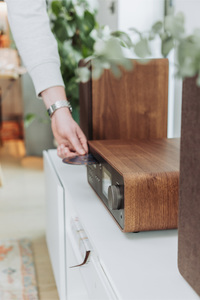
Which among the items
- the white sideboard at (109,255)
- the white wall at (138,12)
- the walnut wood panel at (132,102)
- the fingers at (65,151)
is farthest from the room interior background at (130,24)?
the white sideboard at (109,255)

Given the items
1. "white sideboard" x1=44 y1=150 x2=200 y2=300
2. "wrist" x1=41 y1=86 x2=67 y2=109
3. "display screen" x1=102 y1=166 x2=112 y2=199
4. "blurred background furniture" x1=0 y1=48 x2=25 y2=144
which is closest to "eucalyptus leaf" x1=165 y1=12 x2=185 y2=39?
"white sideboard" x1=44 y1=150 x2=200 y2=300

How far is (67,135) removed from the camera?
3.48 feet

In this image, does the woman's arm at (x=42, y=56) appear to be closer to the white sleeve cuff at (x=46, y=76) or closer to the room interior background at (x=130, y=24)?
the white sleeve cuff at (x=46, y=76)

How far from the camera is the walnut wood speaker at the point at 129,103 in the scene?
1.17 m

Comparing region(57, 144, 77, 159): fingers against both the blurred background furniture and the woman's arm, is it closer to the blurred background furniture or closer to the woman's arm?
the woman's arm

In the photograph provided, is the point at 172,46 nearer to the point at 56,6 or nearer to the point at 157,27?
the point at 157,27

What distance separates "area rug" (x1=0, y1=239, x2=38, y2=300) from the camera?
141 centimetres

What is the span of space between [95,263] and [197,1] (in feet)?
4.72

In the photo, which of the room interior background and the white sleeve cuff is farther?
the room interior background

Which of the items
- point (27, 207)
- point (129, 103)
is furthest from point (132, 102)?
point (27, 207)

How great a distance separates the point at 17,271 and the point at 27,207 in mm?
800

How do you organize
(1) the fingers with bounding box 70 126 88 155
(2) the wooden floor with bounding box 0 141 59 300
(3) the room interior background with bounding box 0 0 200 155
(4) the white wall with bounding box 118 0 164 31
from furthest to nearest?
1. (4) the white wall with bounding box 118 0 164 31
2. (3) the room interior background with bounding box 0 0 200 155
3. (2) the wooden floor with bounding box 0 141 59 300
4. (1) the fingers with bounding box 70 126 88 155

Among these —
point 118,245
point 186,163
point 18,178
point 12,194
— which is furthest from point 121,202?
point 18,178

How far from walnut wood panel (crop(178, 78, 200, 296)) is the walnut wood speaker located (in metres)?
0.66
